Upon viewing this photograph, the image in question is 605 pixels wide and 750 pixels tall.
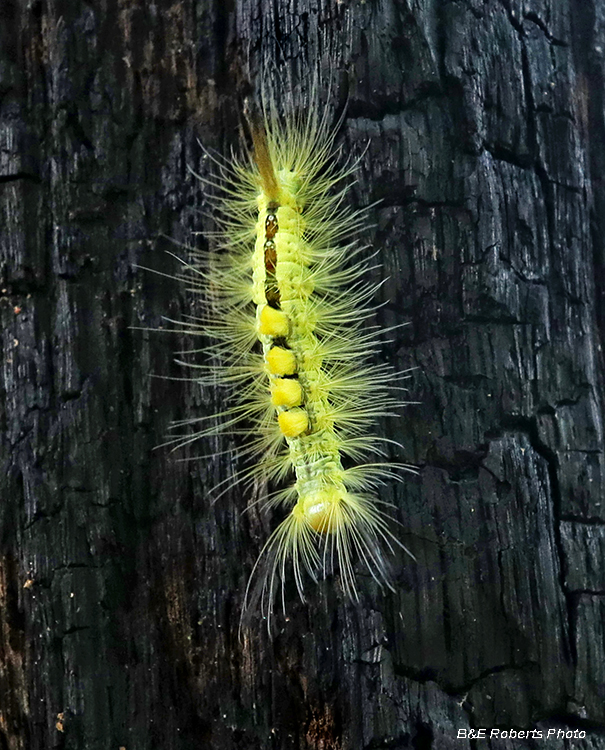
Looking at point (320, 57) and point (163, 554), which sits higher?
point (320, 57)

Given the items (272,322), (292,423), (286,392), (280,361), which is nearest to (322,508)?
(292,423)

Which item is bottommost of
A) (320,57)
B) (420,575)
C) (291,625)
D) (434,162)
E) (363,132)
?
(291,625)

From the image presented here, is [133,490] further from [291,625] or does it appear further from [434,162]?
[434,162]

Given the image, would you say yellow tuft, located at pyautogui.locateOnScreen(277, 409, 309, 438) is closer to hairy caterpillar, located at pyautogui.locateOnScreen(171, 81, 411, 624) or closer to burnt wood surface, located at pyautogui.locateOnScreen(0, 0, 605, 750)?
hairy caterpillar, located at pyautogui.locateOnScreen(171, 81, 411, 624)

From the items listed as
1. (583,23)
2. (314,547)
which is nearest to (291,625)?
(314,547)

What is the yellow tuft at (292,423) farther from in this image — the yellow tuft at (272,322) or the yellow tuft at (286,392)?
the yellow tuft at (272,322)

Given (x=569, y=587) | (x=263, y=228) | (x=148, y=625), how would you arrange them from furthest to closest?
(x=263, y=228) < (x=148, y=625) < (x=569, y=587)

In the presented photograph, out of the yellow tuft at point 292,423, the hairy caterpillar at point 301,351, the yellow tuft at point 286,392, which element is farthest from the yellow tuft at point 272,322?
the yellow tuft at point 292,423
